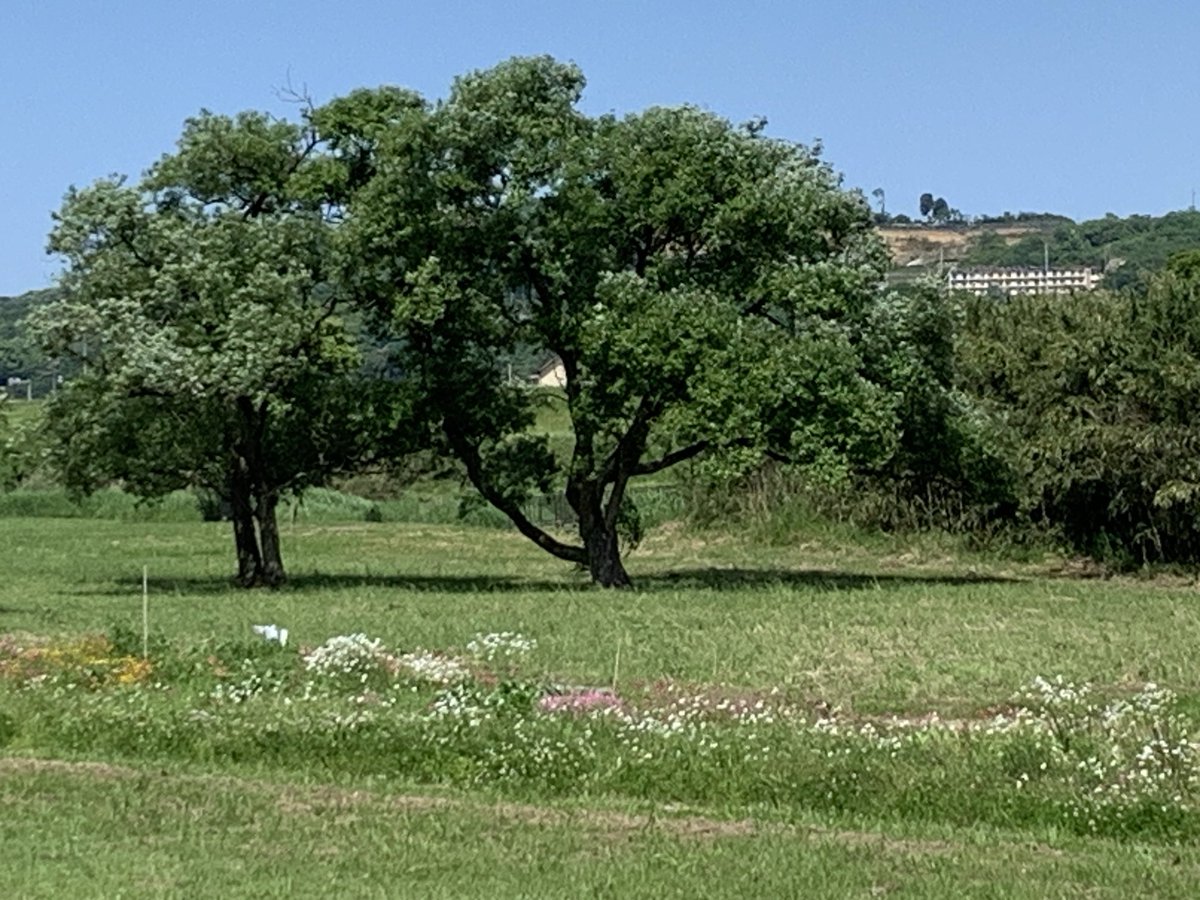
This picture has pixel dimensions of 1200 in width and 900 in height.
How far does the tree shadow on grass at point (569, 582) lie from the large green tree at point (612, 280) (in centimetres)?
188

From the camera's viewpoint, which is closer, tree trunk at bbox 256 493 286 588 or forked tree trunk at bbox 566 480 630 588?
forked tree trunk at bbox 566 480 630 588

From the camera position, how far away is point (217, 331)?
37312 millimetres

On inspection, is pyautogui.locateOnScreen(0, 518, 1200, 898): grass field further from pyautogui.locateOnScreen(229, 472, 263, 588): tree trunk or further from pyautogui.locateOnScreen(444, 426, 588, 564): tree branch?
pyautogui.locateOnScreen(444, 426, 588, 564): tree branch

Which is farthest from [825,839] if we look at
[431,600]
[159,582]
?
[159,582]

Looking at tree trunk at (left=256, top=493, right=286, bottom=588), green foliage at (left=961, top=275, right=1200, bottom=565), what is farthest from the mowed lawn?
green foliage at (left=961, top=275, right=1200, bottom=565)

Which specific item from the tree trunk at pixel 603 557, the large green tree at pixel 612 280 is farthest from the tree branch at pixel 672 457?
the tree trunk at pixel 603 557

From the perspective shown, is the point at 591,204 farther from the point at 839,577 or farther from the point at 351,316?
the point at 839,577

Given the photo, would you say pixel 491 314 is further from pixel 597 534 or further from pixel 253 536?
pixel 253 536

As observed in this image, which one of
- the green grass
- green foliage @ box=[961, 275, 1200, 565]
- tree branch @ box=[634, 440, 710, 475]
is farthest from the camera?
green foliage @ box=[961, 275, 1200, 565]

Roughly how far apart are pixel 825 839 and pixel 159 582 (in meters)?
32.1

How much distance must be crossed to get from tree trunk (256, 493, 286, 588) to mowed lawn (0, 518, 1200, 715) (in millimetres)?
968

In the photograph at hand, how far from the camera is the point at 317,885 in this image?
11000 millimetres

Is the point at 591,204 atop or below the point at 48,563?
atop

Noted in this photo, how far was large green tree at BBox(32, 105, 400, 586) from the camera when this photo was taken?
36.9 meters
